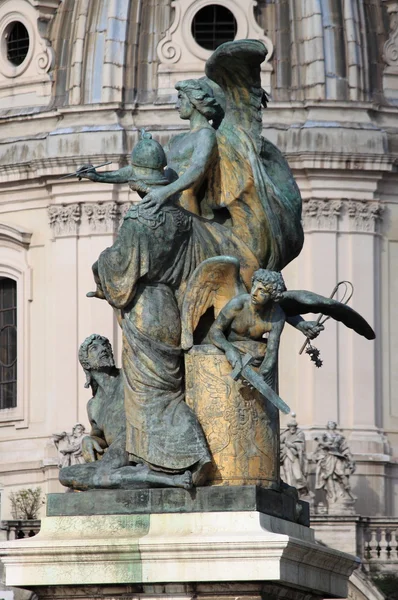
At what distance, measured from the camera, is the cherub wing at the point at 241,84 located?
18.8 meters

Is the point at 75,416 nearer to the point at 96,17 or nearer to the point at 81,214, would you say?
the point at 81,214

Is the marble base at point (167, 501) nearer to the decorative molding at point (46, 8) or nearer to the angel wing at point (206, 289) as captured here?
the angel wing at point (206, 289)

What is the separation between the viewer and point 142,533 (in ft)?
57.3

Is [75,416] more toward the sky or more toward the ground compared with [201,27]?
more toward the ground

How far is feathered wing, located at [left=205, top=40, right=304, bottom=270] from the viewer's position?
18609 mm

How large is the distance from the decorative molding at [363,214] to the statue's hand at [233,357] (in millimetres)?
45070

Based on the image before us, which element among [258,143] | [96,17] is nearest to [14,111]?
[96,17]

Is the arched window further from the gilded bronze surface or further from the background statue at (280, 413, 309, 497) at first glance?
the gilded bronze surface

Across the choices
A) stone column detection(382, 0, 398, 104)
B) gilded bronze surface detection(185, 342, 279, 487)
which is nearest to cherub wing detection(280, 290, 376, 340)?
gilded bronze surface detection(185, 342, 279, 487)

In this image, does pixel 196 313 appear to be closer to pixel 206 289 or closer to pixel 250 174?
pixel 206 289

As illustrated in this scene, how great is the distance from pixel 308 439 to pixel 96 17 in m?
11.1

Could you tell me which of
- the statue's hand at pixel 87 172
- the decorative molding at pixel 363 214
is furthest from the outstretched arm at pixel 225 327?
the decorative molding at pixel 363 214

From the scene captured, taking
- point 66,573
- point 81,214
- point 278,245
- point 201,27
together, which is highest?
point 201,27

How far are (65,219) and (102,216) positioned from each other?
102 centimetres
